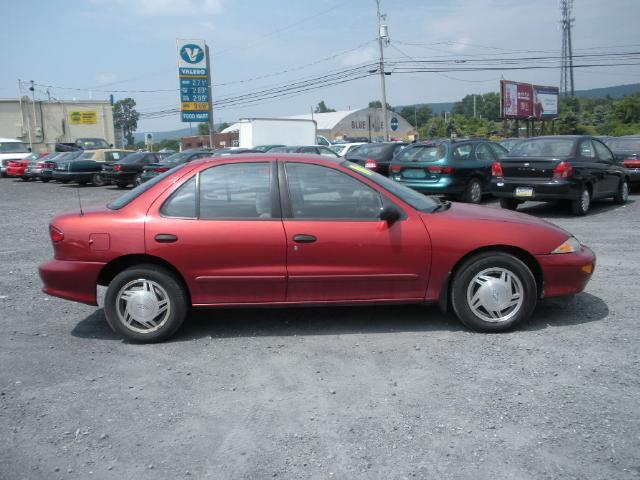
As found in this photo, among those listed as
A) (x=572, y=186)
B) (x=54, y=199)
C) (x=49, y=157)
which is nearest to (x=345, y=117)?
(x=49, y=157)

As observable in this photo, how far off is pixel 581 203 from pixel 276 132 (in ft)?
69.2

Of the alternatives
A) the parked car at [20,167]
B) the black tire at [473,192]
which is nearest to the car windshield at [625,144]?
the black tire at [473,192]

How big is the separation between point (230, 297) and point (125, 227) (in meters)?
1.00

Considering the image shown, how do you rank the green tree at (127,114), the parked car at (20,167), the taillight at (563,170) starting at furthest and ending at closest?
the green tree at (127,114)
the parked car at (20,167)
the taillight at (563,170)

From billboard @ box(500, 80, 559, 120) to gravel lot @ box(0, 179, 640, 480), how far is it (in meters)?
42.3

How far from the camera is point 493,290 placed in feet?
15.8

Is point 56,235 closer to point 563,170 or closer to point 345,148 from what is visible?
point 563,170

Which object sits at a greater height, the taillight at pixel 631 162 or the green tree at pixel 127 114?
the green tree at pixel 127 114

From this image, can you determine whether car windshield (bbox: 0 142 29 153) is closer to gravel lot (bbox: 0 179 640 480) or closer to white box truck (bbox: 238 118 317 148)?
white box truck (bbox: 238 118 317 148)

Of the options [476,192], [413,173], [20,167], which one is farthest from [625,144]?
[20,167]

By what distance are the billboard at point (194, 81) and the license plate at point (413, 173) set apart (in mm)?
19315

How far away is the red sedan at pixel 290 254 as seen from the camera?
4750 mm

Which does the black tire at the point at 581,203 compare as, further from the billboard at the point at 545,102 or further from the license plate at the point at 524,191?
the billboard at the point at 545,102

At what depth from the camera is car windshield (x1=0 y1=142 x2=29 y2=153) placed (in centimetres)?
3338
